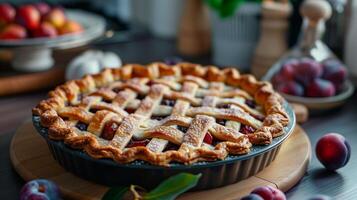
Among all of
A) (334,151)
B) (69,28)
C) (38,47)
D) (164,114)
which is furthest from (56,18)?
(334,151)

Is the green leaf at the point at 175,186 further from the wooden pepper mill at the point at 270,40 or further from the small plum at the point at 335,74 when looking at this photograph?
the wooden pepper mill at the point at 270,40

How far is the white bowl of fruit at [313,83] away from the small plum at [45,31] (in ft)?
1.87

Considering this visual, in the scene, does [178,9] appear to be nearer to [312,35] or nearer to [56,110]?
[312,35]

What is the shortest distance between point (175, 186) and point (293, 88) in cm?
58

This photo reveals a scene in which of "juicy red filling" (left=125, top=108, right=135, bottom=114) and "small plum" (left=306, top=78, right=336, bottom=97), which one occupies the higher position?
"juicy red filling" (left=125, top=108, right=135, bottom=114)

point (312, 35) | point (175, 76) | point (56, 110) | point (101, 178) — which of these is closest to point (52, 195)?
point (101, 178)

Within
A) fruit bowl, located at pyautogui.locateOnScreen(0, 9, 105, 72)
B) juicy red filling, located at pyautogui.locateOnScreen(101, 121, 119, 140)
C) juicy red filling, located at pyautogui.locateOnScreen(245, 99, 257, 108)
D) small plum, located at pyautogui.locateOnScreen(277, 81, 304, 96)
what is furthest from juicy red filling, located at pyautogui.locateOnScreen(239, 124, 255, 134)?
fruit bowl, located at pyautogui.locateOnScreen(0, 9, 105, 72)

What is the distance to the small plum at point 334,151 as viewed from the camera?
95 cm

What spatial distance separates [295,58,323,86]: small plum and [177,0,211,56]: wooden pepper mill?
46cm

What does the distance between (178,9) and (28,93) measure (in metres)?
0.63

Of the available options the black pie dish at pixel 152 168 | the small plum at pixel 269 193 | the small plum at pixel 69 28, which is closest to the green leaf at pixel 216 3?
the small plum at pixel 69 28

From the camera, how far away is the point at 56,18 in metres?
1.50

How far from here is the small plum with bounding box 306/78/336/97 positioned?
121 centimetres

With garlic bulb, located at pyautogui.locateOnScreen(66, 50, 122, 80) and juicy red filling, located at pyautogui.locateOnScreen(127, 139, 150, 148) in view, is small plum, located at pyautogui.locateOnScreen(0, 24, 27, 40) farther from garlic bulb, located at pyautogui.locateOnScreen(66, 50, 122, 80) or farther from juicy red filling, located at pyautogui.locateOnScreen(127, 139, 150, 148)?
juicy red filling, located at pyautogui.locateOnScreen(127, 139, 150, 148)
